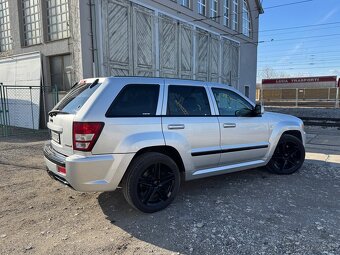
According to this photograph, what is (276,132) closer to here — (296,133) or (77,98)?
(296,133)

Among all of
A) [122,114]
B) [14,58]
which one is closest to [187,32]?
[14,58]

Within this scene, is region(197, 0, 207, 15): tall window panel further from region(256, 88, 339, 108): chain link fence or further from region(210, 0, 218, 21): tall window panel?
region(256, 88, 339, 108): chain link fence

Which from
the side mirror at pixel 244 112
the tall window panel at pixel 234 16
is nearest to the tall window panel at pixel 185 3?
the tall window panel at pixel 234 16

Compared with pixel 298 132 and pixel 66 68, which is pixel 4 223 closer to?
pixel 298 132

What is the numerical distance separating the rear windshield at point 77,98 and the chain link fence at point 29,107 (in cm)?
872

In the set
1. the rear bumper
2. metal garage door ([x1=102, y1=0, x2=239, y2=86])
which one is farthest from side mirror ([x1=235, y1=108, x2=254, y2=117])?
metal garage door ([x1=102, y1=0, x2=239, y2=86])

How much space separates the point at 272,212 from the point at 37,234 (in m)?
3.19

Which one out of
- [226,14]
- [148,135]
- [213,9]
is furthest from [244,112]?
[226,14]

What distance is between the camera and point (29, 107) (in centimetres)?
1337

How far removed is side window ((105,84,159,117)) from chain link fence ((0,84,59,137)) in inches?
369

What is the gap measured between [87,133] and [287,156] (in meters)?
4.32

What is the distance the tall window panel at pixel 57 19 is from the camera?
12391 mm

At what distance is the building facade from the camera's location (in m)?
12.0

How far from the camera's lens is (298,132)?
627 cm
